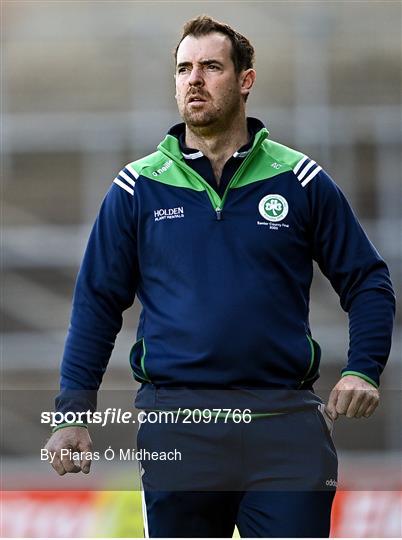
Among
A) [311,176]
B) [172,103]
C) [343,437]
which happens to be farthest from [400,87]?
[311,176]

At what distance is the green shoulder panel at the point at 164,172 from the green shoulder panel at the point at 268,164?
0.11 m

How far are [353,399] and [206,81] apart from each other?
0.78 m

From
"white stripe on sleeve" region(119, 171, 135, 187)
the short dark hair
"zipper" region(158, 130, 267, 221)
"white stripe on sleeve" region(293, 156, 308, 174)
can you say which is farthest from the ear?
"white stripe on sleeve" region(119, 171, 135, 187)

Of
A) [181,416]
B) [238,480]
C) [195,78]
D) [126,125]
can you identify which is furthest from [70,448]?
[126,125]

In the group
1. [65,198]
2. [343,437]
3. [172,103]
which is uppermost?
[172,103]

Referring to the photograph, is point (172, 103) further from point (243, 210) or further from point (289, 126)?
point (243, 210)

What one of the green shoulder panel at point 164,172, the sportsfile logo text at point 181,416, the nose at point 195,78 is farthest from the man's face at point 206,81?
the sportsfile logo text at point 181,416

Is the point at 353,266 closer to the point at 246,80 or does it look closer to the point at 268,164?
the point at 268,164

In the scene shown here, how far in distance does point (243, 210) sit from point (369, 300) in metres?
0.34

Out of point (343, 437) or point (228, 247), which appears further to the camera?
point (343, 437)

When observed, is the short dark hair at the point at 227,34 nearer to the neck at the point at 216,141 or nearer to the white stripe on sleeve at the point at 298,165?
the neck at the point at 216,141

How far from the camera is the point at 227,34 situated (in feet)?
10.6

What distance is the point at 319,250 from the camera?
3150 millimetres

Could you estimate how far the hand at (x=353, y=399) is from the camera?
2.98 metres
